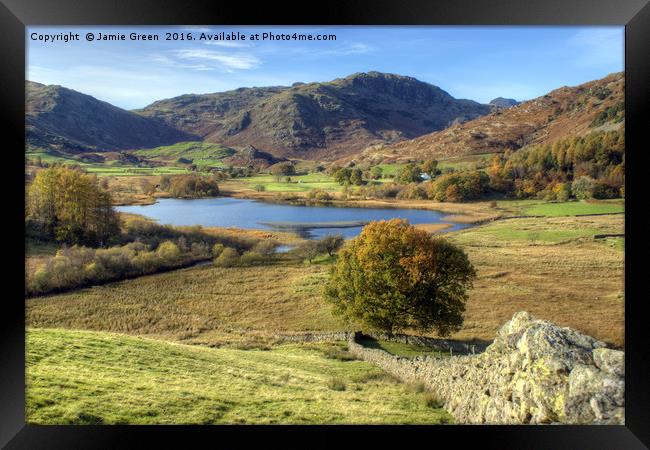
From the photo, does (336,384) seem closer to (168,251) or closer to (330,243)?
(330,243)

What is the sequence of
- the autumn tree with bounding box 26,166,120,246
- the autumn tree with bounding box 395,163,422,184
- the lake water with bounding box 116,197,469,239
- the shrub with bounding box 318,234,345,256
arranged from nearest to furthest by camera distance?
the autumn tree with bounding box 26,166,120,246, the lake water with bounding box 116,197,469,239, the shrub with bounding box 318,234,345,256, the autumn tree with bounding box 395,163,422,184

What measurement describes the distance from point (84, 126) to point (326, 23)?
10630 millimetres

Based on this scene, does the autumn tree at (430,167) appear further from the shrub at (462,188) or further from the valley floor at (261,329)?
the valley floor at (261,329)

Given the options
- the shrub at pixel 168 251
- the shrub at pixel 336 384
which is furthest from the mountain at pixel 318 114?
the shrub at pixel 336 384

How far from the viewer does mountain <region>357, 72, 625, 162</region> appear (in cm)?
1277

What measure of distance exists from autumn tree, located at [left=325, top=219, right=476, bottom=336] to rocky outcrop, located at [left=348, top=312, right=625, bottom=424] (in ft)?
11.8

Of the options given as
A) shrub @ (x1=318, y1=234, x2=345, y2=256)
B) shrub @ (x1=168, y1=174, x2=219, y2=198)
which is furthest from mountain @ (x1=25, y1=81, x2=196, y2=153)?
shrub @ (x1=318, y1=234, x2=345, y2=256)

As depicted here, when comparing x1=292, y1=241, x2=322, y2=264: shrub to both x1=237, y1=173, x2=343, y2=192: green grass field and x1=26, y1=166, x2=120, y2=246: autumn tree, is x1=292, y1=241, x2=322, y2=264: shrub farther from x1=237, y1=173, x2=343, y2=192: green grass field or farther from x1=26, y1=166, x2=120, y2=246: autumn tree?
x1=26, y1=166, x2=120, y2=246: autumn tree

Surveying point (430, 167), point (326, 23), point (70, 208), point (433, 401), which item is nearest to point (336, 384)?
point (433, 401)

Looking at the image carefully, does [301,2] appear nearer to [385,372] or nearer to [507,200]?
[385,372]

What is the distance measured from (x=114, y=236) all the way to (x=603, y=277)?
13.6 m

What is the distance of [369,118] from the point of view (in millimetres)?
16297

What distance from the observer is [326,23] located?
16.3 ft

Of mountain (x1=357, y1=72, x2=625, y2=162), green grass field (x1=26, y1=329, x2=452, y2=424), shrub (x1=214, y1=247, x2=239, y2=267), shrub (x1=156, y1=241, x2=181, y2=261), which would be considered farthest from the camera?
mountain (x1=357, y1=72, x2=625, y2=162)
